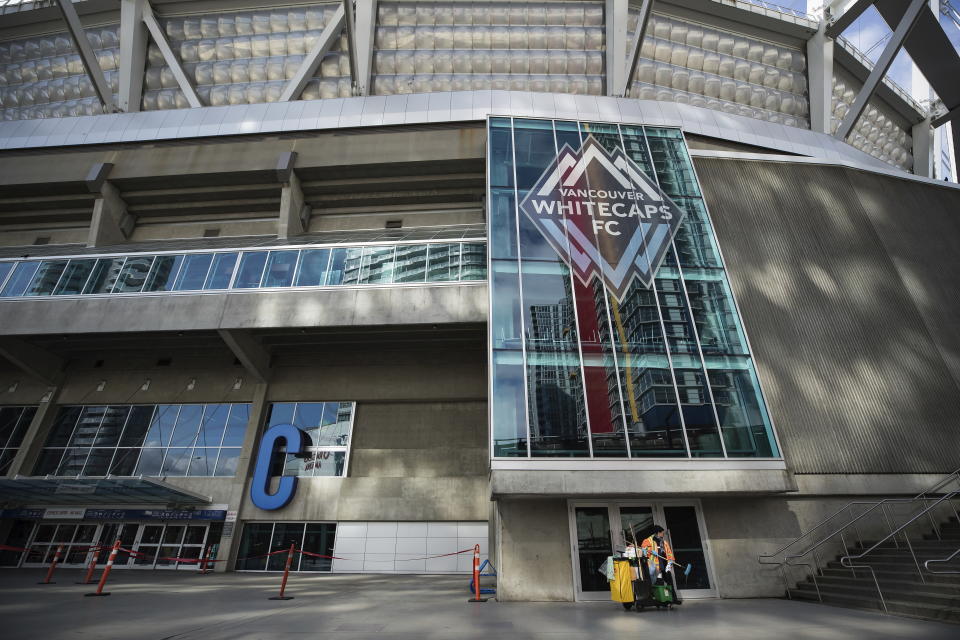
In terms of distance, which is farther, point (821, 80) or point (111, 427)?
point (821, 80)

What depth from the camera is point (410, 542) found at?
18438 millimetres

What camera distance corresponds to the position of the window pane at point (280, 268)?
18.3 m

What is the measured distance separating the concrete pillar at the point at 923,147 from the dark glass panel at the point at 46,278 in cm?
4910

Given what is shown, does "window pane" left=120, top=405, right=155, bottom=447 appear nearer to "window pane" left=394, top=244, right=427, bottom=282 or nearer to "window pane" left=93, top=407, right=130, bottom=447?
"window pane" left=93, top=407, right=130, bottom=447

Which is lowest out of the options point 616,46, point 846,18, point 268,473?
point 268,473

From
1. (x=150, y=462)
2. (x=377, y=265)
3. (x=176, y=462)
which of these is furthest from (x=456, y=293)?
(x=150, y=462)

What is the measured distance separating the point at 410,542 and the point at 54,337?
58.1 feet

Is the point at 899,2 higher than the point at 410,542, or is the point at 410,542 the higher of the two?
the point at 899,2

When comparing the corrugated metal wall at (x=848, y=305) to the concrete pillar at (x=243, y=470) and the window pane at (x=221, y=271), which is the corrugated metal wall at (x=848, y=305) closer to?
the window pane at (x=221, y=271)

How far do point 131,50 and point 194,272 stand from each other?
15680 mm

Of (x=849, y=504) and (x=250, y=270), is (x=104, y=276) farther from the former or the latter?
(x=849, y=504)

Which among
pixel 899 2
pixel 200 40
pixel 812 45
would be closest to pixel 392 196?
pixel 200 40

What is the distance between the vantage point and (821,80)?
2603 cm

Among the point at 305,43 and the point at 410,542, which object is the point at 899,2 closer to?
the point at 305,43
